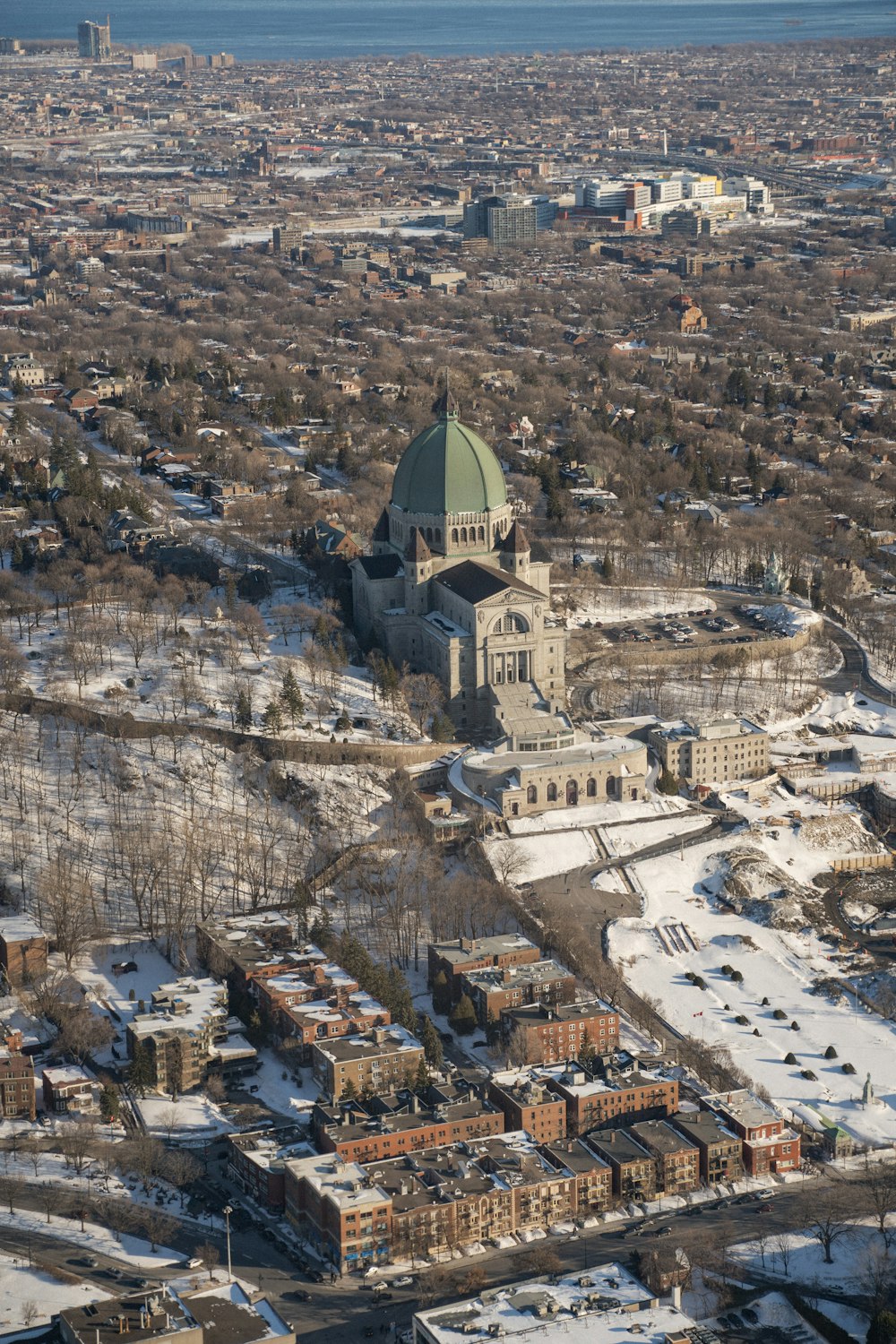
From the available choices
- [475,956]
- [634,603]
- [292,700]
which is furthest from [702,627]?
[475,956]

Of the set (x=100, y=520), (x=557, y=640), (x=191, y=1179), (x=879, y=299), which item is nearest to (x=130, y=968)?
(x=191, y=1179)

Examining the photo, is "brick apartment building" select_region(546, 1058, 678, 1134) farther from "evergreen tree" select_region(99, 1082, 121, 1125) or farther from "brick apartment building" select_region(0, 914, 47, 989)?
"brick apartment building" select_region(0, 914, 47, 989)

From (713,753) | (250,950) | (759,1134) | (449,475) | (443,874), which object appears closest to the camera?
(759,1134)

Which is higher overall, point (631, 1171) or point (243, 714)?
point (243, 714)

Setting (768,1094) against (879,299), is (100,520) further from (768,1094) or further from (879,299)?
(879,299)

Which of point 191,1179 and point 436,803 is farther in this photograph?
point 436,803

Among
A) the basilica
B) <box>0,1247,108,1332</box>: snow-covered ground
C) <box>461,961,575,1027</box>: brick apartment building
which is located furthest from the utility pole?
the basilica

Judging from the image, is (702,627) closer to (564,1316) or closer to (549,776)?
(549,776)
